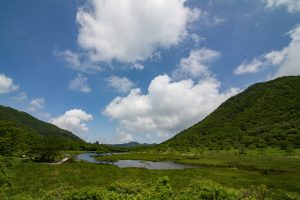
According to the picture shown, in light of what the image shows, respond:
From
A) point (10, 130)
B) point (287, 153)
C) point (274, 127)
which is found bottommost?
point (287, 153)

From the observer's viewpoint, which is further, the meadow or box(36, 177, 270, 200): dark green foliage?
the meadow

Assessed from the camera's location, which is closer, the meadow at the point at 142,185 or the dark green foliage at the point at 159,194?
the dark green foliage at the point at 159,194

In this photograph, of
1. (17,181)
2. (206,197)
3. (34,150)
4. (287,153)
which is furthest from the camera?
(287,153)

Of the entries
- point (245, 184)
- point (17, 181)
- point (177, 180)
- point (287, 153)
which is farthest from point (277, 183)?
point (287, 153)

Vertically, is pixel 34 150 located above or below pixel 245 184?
above

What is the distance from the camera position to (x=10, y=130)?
99.9 metres

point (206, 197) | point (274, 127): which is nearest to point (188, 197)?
point (206, 197)

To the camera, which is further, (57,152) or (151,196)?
(57,152)

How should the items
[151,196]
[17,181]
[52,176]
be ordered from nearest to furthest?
[151,196] → [17,181] → [52,176]

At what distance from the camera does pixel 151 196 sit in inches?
768

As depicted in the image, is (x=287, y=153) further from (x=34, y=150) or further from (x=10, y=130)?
(x=10, y=130)

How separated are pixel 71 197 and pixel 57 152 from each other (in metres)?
86.8

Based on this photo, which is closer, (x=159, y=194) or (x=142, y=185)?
(x=159, y=194)

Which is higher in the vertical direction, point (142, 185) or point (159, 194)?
point (142, 185)
